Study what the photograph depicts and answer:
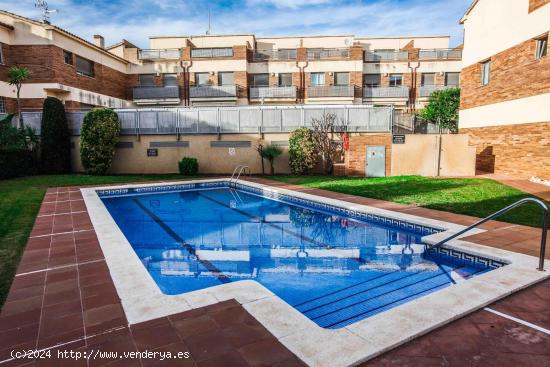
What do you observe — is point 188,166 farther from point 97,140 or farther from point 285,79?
point 285,79

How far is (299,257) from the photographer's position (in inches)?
268

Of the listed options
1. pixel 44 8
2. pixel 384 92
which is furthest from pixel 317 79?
pixel 44 8

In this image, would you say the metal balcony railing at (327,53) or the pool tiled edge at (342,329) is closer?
the pool tiled edge at (342,329)

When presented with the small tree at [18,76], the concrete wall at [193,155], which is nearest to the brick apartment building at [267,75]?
the small tree at [18,76]

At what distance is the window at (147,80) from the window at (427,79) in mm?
23564

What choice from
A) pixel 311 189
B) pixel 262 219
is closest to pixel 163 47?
pixel 311 189

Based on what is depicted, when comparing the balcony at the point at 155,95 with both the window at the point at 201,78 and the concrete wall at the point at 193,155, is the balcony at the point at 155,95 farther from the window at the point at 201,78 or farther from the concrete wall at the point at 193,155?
the concrete wall at the point at 193,155

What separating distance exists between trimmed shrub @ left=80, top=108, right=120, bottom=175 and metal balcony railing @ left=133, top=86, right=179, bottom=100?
Answer: 36.0 ft

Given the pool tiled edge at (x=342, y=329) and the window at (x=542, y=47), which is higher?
the window at (x=542, y=47)

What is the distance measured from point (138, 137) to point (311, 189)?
36.7 feet

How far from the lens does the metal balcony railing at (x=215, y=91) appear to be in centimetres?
2817

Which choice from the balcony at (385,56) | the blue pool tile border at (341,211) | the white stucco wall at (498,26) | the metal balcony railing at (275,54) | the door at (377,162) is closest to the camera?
the blue pool tile border at (341,211)

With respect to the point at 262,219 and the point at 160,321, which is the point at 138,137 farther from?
the point at 160,321

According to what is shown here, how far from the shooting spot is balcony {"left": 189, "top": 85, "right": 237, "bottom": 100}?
2817cm
